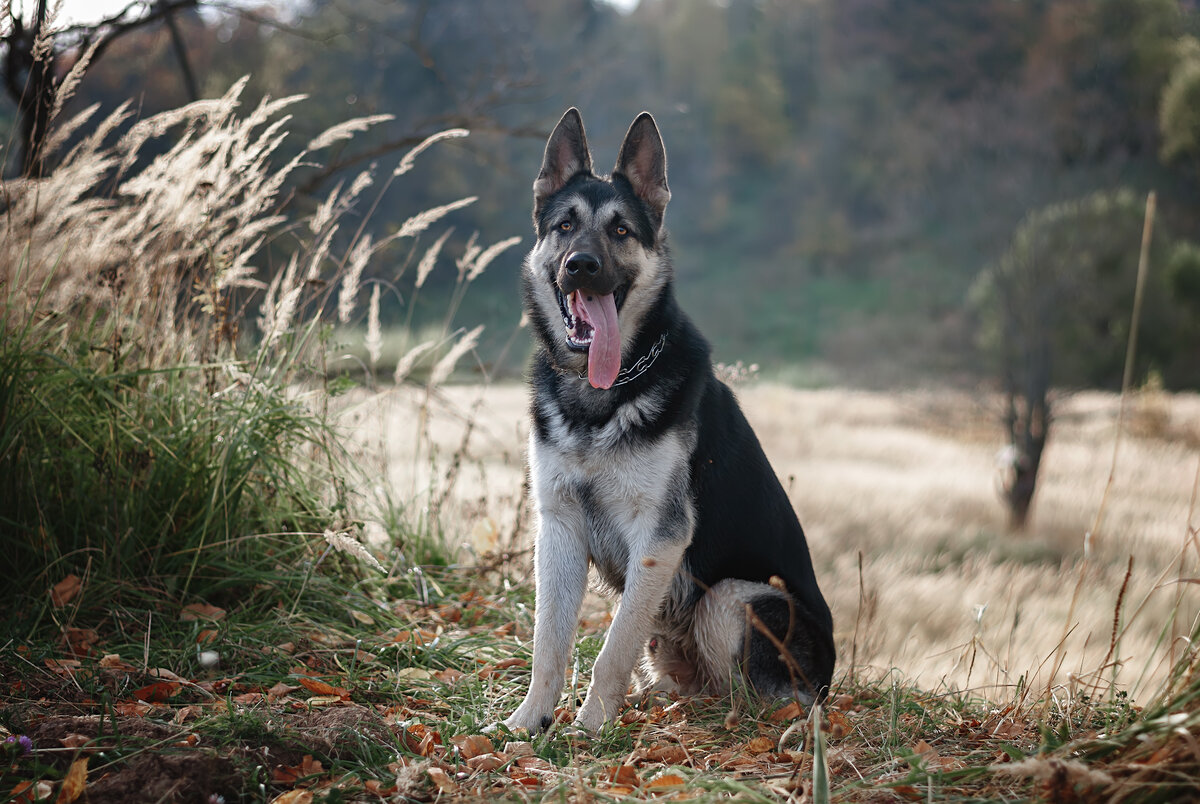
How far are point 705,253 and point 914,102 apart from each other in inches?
406

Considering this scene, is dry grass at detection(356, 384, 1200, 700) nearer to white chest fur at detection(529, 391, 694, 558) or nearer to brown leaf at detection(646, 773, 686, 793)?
white chest fur at detection(529, 391, 694, 558)

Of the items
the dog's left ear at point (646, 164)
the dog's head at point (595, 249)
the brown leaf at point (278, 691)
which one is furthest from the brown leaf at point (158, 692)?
the dog's left ear at point (646, 164)

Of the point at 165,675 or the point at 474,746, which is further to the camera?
the point at 165,675

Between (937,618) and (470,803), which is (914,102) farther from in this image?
(470,803)

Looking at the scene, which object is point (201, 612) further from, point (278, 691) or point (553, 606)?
point (553, 606)

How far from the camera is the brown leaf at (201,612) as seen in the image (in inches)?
123

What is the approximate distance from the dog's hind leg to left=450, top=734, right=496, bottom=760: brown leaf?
3.01 ft

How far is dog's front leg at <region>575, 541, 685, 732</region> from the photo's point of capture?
109 inches

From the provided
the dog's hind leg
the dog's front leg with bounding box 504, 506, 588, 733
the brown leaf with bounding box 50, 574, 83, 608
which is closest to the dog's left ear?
the dog's front leg with bounding box 504, 506, 588, 733

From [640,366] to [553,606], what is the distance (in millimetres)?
944

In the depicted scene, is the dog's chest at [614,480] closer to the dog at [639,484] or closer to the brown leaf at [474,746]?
the dog at [639,484]

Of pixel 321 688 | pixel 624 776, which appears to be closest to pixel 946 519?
pixel 624 776

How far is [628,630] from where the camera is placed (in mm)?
2803

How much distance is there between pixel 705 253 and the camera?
36.4 m
